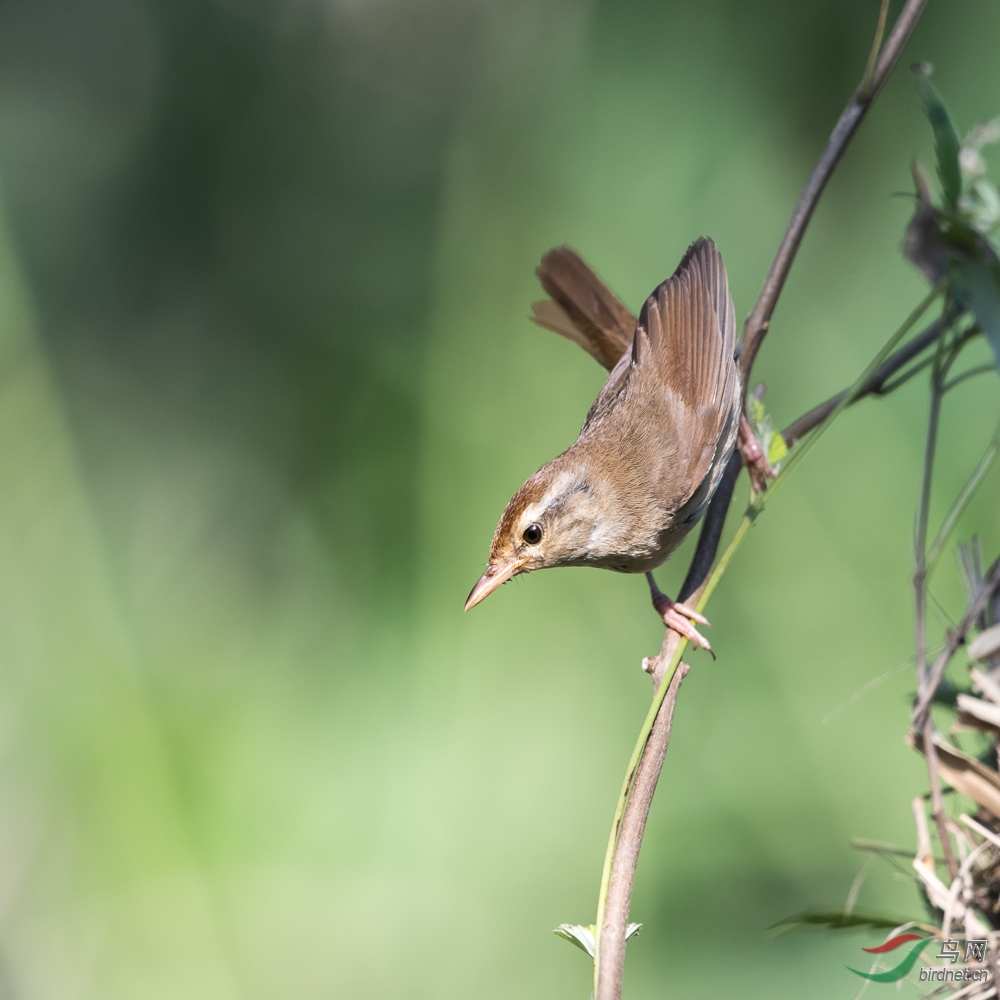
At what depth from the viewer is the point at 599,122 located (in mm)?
2135

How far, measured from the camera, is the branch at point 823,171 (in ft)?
2.96

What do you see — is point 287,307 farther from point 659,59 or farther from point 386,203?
point 659,59

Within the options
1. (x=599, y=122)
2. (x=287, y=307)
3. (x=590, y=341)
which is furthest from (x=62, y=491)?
(x=599, y=122)

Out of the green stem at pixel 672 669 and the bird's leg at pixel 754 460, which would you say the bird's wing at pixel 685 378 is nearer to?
the bird's leg at pixel 754 460

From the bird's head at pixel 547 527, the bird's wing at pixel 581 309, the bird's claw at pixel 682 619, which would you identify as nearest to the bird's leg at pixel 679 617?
the bird's claw at pixel 682 619

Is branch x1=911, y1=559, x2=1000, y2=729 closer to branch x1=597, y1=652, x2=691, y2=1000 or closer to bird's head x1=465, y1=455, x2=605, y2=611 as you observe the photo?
branch x1=597, y1=652, x2=691, y2=1000

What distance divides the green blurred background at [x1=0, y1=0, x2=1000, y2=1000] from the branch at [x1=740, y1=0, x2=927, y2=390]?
785 millimetres

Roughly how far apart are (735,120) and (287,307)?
1146 mm

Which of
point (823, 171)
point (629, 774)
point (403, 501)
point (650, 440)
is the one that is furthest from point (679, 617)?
point (403, 501)

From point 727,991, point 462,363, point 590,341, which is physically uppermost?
point 462,363

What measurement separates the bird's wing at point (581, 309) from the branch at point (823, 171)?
0.65m

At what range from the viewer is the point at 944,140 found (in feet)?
2.70

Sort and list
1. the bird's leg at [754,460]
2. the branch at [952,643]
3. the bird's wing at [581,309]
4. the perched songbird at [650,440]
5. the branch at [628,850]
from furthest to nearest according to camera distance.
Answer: the bird's wing at [581,309], the perched songbird at [650,440], the bird's leg at [754,460], the branch at [952,643], the branch at [628,850]

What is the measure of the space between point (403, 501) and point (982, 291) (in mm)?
1461
